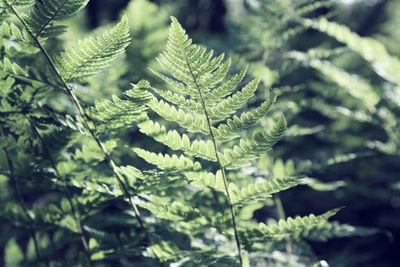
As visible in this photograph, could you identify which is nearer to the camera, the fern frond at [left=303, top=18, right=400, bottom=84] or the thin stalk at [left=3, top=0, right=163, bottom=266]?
the thin stalk at [left=3, top=0, right=163, bottom=266]

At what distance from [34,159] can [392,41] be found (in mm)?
3016

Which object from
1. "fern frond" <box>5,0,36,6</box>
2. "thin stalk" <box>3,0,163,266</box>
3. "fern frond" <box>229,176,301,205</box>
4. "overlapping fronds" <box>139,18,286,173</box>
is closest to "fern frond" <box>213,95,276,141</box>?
"overlapping fronds" <box>139,18,286,173</box>

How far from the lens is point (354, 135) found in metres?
2.12

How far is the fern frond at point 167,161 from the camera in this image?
0.62m

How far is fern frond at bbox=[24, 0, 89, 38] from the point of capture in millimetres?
619

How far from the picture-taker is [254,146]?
2.15ft

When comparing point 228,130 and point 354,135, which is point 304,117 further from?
point 228,130

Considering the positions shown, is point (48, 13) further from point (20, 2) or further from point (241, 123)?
point (241, 123)

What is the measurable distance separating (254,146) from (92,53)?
36 centimetres

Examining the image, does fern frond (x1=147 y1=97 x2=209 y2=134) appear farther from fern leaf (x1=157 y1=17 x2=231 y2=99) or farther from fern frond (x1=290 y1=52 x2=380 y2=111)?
fern frond (x1=290 y1=52 x2=380 y2=111)

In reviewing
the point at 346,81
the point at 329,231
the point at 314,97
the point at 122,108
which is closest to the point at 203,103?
the point at 122,108

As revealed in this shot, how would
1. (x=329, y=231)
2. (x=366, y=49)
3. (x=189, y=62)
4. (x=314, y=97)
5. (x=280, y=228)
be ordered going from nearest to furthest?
(x=189, y=62) < (x=280, y=228) < (x=329, y=231) < (x=366, y=49) < (x=314, y=97)

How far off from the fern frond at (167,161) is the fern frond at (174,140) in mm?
22

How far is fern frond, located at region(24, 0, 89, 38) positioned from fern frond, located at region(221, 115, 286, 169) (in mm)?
398
